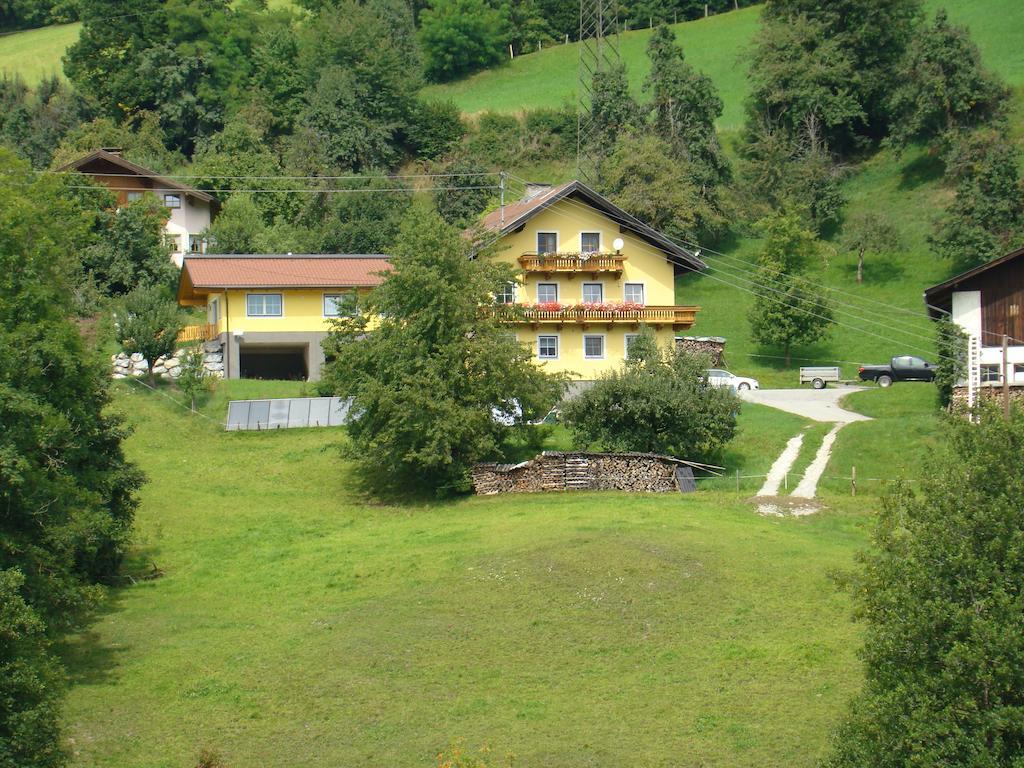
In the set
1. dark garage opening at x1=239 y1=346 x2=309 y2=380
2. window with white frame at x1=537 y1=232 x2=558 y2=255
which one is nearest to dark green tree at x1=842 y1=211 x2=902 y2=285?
window with white frame at x1=537 y1=232 x2=558 y2=255

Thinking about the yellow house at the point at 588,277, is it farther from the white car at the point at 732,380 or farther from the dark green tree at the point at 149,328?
the dark green tree at the point at 149,328

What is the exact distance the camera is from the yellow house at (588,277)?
5712 centimetres

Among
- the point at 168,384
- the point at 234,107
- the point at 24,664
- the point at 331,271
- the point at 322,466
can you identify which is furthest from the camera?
the point at 234,107

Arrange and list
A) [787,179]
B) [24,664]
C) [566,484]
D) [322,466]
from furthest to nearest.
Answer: [787,179] < [322,466] < [566,484] < [24,664]

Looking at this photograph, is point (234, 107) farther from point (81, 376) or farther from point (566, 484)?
point (81, 376)

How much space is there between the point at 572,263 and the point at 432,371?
17.6 meters

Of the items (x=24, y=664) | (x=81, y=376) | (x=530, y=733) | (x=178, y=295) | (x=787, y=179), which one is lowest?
(x=530, y=733)

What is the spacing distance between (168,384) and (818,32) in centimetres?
5321

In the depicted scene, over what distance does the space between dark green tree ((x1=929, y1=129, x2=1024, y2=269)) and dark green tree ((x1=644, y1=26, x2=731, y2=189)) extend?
48.5ft

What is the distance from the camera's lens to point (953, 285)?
5072 cm

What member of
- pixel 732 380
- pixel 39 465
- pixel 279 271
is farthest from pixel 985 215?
pixel 39 465

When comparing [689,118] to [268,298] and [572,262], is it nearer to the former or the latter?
[572,262]

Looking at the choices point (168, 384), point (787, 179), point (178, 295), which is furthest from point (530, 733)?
point (787, 179)

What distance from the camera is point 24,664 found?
2100 cm
